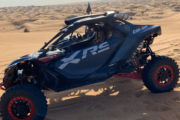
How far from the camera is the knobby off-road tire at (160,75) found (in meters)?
4.41

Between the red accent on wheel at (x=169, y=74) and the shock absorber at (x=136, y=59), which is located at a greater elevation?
the shock absorber at (x=136, y=59)

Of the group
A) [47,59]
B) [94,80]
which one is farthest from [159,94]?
[47,59]

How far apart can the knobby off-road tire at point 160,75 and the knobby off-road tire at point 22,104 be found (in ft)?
8.02

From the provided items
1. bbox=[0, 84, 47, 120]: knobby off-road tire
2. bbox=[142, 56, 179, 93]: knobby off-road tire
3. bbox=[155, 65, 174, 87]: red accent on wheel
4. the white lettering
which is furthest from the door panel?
bbox=[155, 65, 174, 87]: red accent on wheel

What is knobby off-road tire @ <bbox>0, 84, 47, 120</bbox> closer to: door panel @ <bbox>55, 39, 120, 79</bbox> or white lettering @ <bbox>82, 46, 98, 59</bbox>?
door panel @ <bbox>55, 39, 120, 79</bbox>

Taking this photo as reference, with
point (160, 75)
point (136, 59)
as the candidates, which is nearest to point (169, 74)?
point (160, 75)

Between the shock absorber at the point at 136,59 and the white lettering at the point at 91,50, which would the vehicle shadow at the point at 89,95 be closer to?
the shock absorber at the point at 136,59

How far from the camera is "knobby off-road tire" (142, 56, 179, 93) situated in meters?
4.41

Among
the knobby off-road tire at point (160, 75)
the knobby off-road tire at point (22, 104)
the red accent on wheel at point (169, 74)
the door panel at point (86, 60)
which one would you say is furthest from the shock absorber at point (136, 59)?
the knobby off-road tire at point (22, 104)

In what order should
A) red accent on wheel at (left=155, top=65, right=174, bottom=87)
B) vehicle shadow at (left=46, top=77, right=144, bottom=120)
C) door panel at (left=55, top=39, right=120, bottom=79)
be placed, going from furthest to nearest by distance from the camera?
red accent on wheel at (left=155, top=65, right=174, bottom=87) → vehicle shadow at (left=46, top=77, right=144, bottom=120) → door panel at (left=55, top=39, right=120, bottom=79)

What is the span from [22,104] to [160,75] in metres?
3.12

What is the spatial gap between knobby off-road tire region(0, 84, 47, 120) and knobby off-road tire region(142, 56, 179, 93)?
244 cm

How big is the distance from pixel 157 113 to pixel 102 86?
183 cm

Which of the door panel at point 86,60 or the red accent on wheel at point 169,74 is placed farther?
the red accent on wheel at point 169,74
